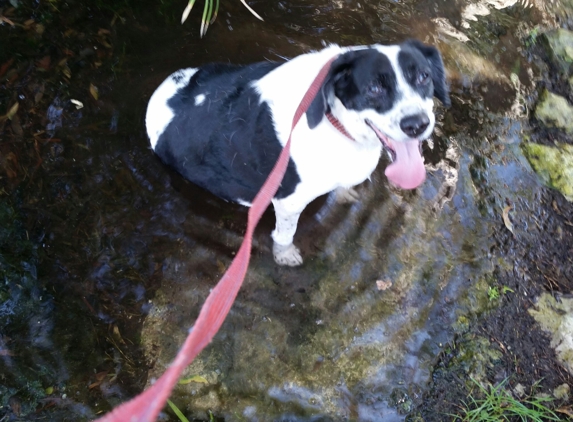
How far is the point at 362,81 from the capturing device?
2.32 m

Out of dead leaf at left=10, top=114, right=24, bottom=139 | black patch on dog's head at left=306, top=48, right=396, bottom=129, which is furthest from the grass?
dead leaf at left=10, top=114, right=24, bottom=139

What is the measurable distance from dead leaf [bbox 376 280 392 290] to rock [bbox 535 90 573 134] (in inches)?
94.5

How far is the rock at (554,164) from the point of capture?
402 centimetres

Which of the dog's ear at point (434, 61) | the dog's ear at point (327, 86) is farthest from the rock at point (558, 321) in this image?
the dog's ear at point (327, 86)

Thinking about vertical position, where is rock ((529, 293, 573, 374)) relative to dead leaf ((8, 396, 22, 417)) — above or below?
above

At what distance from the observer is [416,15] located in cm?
461

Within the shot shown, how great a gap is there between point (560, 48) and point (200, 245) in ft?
14.3

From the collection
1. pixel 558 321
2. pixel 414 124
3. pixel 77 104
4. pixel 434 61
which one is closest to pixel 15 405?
pixel 77 104

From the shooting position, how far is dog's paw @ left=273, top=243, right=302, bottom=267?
361cm

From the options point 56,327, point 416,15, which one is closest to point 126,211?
point 56,327

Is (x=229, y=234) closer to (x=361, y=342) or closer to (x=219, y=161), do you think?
(x=219, y=161)

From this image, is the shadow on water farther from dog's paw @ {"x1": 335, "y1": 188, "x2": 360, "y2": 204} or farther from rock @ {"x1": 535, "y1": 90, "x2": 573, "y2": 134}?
rock @ {"x1": 535, "y1": 90, "x2": 573, "y2": 134}

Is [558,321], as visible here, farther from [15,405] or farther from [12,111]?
[12,111]

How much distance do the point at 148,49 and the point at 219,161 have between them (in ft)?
5.81
